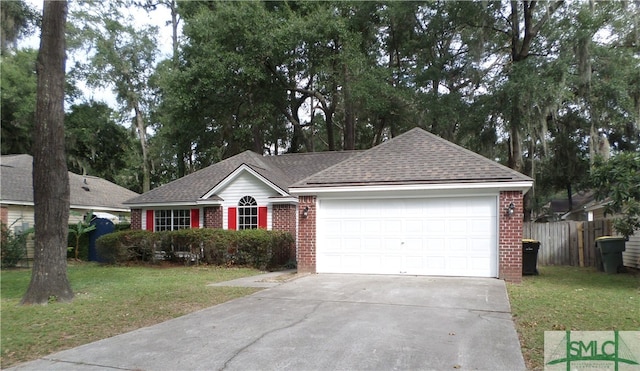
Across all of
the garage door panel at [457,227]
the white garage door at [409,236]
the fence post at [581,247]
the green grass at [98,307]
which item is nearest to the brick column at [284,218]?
the green grass at [98,307]

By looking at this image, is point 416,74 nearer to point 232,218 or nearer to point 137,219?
point 232,218

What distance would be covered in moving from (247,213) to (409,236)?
24.5ft

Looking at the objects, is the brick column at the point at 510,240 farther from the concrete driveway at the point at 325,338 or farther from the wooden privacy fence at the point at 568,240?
the wooden privacy fence at the point at 568,240

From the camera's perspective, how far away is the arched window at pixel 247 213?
16.9 meters

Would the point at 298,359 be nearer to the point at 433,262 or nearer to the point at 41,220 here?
the point at 41,220

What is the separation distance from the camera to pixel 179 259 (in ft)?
52.0

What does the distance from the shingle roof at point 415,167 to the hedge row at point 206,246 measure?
10.4ft

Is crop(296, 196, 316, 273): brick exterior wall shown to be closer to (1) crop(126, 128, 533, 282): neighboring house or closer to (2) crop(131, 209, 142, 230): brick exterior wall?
(1) crop(126, 128, 533, 282): neighboring house

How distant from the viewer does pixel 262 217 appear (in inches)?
660

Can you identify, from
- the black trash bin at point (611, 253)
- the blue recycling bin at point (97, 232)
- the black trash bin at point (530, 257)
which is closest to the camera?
the black trash bin at point (530, 257)

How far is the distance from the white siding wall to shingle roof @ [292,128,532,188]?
14.4 ft

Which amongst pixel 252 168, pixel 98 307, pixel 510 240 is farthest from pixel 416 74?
pixel 98 307

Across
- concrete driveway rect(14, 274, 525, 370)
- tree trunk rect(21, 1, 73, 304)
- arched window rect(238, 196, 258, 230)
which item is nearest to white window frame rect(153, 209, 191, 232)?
arched window rect(238, 196, 258, 230)

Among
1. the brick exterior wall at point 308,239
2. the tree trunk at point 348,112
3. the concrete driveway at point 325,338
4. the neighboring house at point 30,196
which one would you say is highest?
the tree trunk at point 348,112
